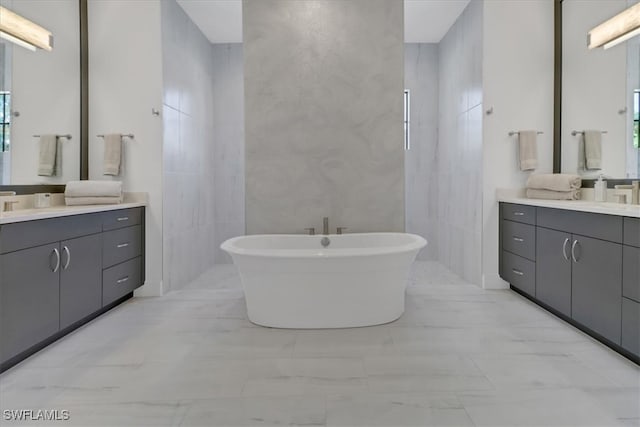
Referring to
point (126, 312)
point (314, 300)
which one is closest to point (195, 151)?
point (126, 312)

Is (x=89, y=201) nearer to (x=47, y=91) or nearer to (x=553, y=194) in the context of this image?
(x=47, y=91)

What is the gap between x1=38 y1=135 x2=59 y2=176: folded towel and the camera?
119 inches

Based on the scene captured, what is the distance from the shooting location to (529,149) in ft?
11.9

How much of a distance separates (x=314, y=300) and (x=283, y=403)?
0.97m

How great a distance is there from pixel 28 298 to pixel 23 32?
5.98ft

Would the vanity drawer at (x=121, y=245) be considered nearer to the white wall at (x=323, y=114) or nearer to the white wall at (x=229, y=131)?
the white wall at (x=323, y=114)

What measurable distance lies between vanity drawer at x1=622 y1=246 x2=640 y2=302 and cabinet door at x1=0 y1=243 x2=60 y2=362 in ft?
10.6

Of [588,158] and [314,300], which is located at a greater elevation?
[588,158]

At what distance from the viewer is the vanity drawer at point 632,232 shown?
208 cm

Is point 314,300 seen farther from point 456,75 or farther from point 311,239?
point 456,75

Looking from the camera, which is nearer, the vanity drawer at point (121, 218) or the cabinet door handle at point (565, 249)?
the cabinet door handle at point (565, 249)

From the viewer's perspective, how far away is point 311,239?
10.7 feet

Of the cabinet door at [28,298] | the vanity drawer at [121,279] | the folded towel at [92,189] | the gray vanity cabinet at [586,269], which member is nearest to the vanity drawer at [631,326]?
the gray vanity cabinet at [586,269]

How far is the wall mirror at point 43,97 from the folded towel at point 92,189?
0.17 m
